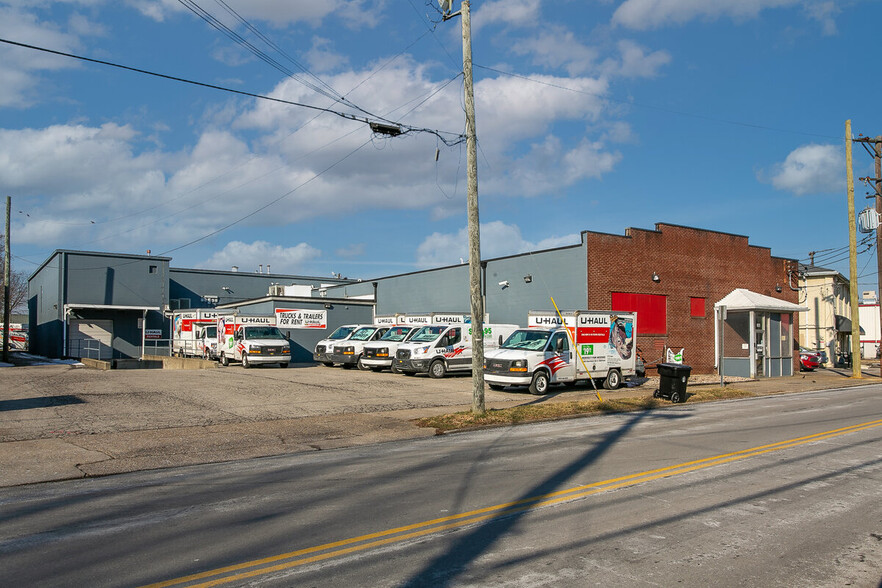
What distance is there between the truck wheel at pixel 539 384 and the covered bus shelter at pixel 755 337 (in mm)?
13296

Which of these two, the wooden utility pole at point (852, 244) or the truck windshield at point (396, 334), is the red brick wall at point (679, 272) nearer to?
the wooden utility pole at point (852, 244)

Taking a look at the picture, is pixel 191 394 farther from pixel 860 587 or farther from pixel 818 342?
pixel 818 342

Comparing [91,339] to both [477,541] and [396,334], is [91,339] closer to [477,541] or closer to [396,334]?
[396,334]

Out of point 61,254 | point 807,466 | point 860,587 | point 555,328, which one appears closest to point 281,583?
point 860,587

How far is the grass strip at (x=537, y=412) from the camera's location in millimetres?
14469

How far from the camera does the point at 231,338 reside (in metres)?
31.6

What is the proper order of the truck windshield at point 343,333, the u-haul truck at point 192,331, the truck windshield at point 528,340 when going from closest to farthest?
the truck windshield at point 528,340, the truck windshield at point 343,333, the u-haul truck at point 192,331

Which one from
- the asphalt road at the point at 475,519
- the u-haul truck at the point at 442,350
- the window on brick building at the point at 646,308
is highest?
the window on brick building at the point at 646,308

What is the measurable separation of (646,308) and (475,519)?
2541cm

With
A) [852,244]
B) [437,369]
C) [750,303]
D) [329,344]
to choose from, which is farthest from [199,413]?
[852,244]

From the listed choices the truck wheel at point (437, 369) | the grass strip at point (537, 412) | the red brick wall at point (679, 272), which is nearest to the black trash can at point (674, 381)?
the grass strip at point (537, 412)

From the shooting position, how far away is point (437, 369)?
2603 centimetres

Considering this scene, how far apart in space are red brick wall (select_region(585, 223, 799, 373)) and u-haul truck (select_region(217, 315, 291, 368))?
14001mm

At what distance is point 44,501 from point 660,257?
27.9 m
